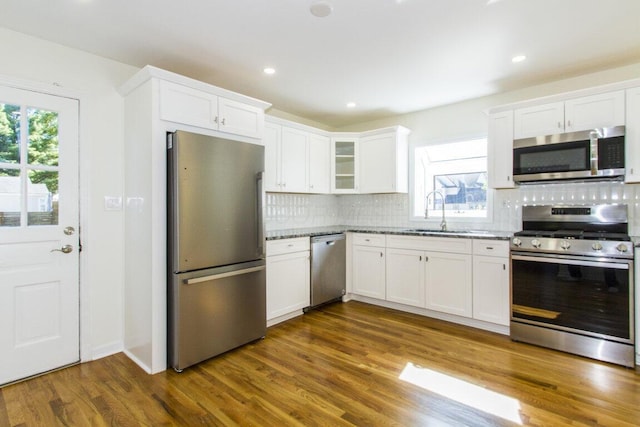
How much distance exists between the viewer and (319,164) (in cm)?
427

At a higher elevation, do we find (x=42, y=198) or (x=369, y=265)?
(x=42, y=198)

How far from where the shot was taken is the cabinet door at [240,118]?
2.80 m

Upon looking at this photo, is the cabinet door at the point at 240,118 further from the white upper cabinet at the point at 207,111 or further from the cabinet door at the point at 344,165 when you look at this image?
the cabinet door at the point at 344,165

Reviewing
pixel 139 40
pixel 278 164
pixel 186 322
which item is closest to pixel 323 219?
pixel 278 164

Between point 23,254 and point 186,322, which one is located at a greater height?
point 23,254

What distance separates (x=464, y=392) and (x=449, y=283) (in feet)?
4.53

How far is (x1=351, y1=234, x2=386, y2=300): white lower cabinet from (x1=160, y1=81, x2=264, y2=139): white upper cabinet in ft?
6.00

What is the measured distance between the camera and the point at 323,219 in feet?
15.8

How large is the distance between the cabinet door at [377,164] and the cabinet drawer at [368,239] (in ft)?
2.08

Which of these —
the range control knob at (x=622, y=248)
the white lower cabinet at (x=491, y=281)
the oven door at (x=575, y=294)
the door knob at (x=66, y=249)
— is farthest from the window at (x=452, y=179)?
the door knob at (x=66, y=249)

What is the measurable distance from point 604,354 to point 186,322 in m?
3.21

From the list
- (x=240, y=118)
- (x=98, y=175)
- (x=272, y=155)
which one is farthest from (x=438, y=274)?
(x=98, y=175)

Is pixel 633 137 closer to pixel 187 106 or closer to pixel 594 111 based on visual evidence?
pixel 594 111

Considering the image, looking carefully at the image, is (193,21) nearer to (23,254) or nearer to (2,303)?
(23,254)
